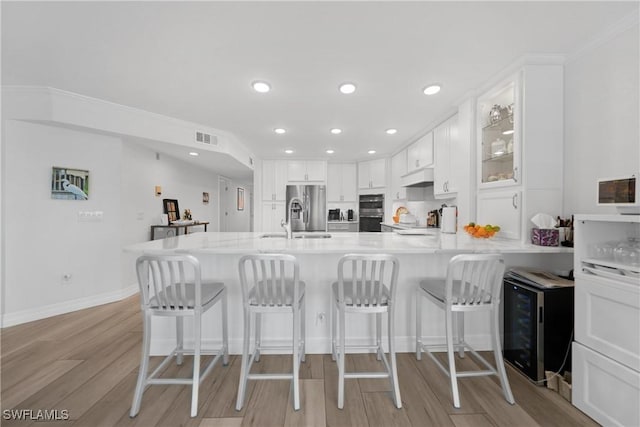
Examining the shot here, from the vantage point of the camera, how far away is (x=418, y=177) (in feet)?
12.9

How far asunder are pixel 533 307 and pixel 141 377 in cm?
249

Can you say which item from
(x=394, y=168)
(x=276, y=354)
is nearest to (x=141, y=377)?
(x=276, y=354)

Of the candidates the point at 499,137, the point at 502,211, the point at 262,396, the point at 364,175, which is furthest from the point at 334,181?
the point at 262,396

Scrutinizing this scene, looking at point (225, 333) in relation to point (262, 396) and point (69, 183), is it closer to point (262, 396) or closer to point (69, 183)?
point (262, 396)

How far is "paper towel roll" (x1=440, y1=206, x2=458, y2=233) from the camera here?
2760mm

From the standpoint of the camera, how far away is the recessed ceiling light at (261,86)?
7.94 ft

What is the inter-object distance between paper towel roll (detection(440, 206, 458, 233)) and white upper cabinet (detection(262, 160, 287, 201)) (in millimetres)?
3641

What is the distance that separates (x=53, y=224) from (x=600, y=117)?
5.14 m

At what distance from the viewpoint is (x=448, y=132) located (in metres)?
3.19

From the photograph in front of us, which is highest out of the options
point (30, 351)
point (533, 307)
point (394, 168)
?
point (394, 168)

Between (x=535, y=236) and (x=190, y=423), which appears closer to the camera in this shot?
(x=190, y=423)

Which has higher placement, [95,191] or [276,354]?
[95,191]

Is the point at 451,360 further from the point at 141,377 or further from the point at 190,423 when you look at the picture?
the point at 141,377

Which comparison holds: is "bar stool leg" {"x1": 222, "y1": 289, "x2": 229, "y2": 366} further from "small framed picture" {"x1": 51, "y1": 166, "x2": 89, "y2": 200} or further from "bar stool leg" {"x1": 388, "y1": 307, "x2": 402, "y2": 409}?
"small framed picture" {"x1": 51, "y1": 166, "x2": 89, "y2": 200}
